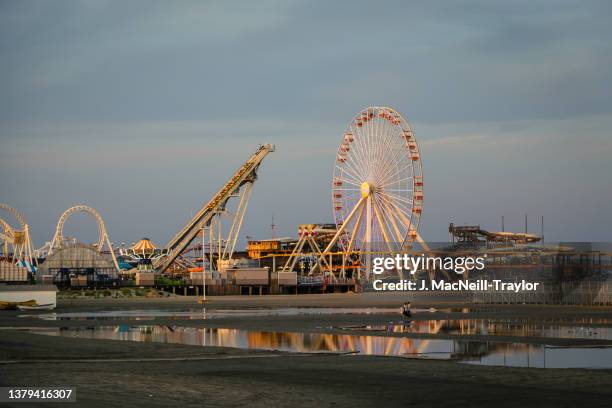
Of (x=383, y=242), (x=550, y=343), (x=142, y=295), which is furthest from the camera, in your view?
(x=383, y=242)

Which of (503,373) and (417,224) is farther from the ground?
(417,224)

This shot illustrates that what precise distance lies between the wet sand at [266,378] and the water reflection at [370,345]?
2.08 metres

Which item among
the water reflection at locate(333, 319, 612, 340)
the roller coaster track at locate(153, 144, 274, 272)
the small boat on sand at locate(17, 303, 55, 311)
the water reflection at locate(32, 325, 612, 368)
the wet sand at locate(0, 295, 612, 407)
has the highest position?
the roller coaster track at locate(153, 144, 274, 272)

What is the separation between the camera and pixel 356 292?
109312mm

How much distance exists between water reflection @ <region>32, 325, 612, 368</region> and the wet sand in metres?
2.08

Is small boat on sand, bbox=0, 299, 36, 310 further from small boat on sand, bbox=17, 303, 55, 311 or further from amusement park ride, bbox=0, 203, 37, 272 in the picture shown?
amusement park ride, bbox=0, 203, 37, 272

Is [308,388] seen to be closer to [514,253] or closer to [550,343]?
[550,343]

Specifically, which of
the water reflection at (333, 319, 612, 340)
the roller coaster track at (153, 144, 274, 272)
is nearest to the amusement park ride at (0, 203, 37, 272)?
the roller coaster track at (153, 144, 274, 272)

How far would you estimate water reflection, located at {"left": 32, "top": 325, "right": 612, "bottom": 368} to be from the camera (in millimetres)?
27375

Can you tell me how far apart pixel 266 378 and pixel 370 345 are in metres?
10.9

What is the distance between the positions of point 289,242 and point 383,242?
3957cm

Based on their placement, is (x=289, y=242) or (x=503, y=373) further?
(x=289, y=242)

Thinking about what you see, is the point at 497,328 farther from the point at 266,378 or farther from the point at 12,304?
the point at 12,304

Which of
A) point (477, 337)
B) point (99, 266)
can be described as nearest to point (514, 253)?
point (99, 266)
